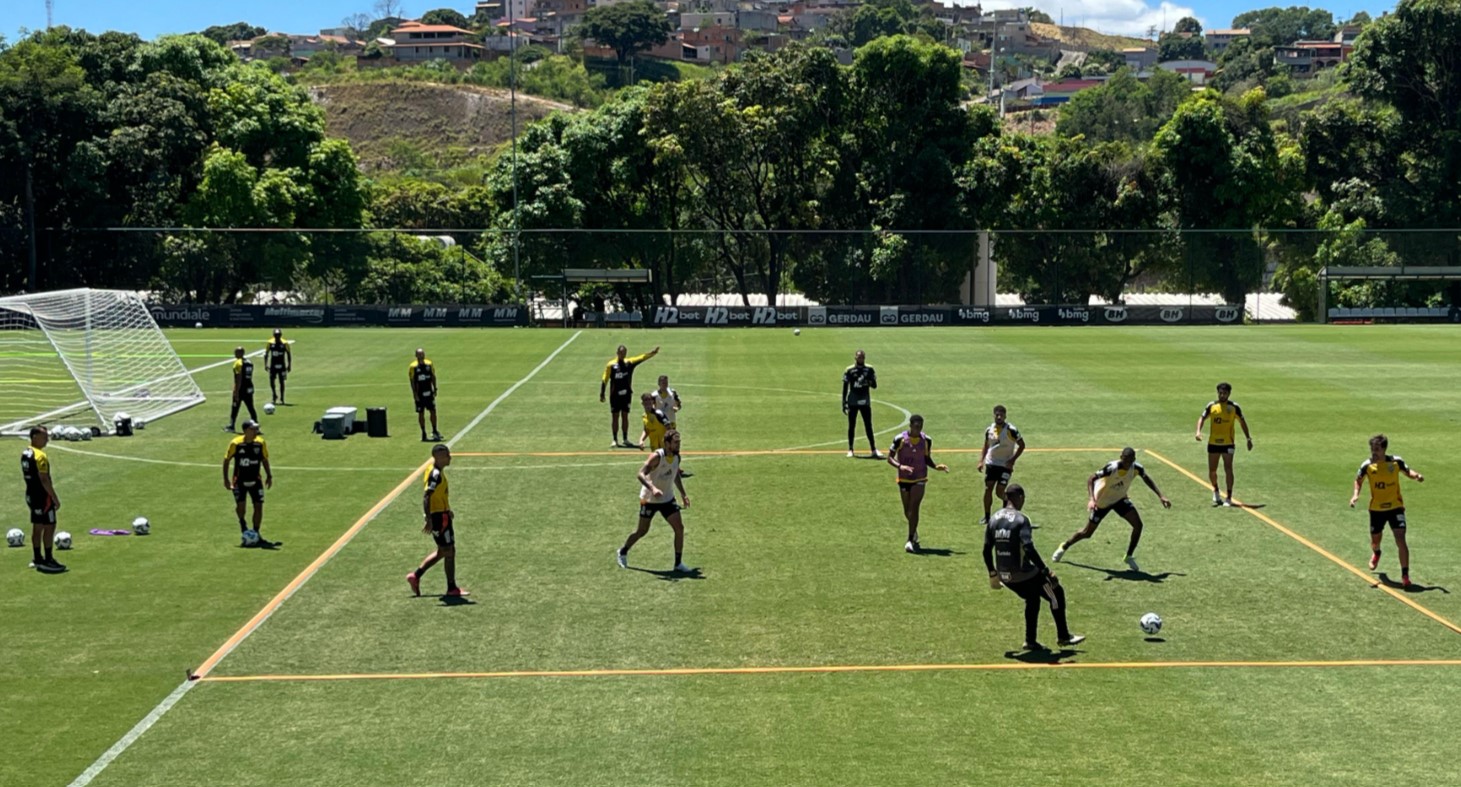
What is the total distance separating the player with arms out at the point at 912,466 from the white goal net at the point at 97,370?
20.2m

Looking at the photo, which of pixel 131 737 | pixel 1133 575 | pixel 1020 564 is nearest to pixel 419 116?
pixel 1133 575

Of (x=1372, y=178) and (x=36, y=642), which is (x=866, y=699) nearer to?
(x=36, y=642)

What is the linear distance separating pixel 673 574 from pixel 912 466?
3.71 m

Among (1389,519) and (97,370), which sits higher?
(97,370)

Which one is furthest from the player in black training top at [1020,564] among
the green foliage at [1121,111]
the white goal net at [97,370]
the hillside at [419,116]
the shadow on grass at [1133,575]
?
the hillside at [419,116]

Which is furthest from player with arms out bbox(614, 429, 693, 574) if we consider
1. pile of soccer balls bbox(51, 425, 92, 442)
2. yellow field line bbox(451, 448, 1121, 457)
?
pile of soccer balls bbox(51, 425, 92, 442)

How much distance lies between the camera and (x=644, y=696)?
14.7 m

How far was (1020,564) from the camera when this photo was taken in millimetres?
15547

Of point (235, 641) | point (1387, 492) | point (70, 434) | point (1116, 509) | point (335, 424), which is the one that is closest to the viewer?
point (235, 641)

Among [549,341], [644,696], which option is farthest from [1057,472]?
[549,341]

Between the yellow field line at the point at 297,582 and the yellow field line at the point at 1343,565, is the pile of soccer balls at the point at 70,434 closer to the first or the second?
the yellow field line at the point at 297,582

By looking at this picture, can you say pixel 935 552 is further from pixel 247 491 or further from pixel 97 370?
pixel 97 370

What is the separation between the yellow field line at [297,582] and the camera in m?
16.0

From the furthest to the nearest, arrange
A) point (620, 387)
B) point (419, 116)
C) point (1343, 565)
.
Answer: point (419, 116) < point (620, 387) < point (1343, 565)
